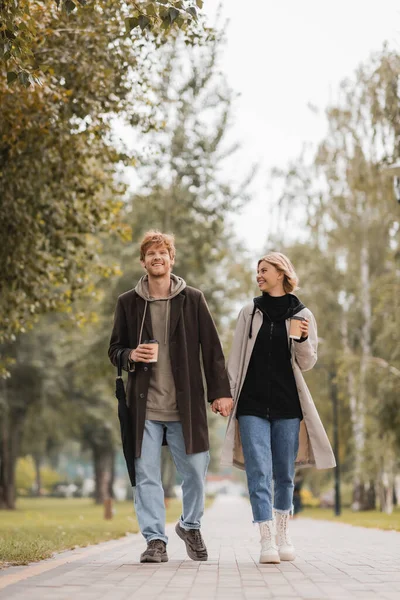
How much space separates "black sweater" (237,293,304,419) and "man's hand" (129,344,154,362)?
2.67ft

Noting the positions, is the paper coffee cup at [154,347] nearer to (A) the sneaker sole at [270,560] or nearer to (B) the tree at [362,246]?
(A) the sneaker sole at [270,560]

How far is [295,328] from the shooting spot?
767 cm

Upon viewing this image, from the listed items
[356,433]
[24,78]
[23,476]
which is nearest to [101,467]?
[356,433]

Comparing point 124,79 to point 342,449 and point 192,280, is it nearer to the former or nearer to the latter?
point 192,280

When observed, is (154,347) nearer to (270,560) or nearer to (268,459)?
(268,459)

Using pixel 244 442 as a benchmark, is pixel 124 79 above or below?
above

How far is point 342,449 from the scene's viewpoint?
135 ft

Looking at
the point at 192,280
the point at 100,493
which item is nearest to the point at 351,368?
the point at 192,280

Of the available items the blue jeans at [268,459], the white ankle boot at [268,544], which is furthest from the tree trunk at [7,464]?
the white ankle boot at [268,544]

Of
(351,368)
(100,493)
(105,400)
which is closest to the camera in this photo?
(351,368)

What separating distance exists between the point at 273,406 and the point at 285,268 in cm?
106

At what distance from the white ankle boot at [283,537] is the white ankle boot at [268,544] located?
0.53 feet

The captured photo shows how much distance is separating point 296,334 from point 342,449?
34477 millimetres

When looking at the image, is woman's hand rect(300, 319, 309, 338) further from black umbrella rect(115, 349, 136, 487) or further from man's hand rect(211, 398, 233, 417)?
black umbrella rect(115, 349, 136, 487)
